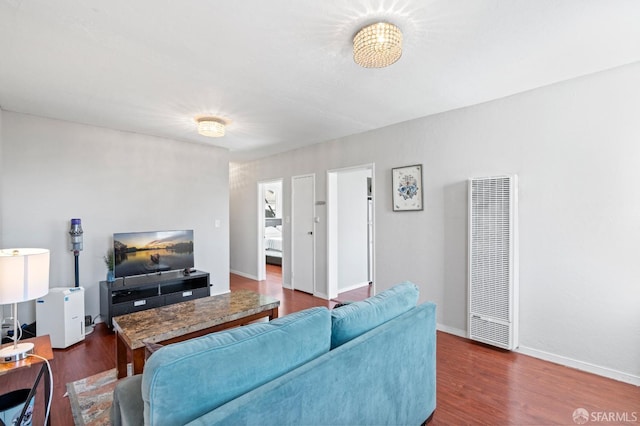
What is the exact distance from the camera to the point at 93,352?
2912 mm

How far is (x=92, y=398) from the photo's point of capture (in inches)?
84.5

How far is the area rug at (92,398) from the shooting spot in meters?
1.93

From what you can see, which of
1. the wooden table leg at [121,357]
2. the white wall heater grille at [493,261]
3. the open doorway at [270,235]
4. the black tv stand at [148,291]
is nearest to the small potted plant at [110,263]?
the black tv stand at [148,291]

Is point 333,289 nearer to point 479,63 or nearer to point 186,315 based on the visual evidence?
point 186,315

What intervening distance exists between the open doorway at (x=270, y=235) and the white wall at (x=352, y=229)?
A: 1284 millimetres

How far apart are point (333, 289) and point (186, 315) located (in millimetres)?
2602

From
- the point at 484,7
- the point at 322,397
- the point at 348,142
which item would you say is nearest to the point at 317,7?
the point at 484,7

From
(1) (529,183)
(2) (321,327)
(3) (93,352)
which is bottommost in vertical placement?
(3) (93,352)

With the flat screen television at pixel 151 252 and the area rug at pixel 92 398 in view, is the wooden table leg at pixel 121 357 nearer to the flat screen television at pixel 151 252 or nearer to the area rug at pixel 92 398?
the area rug at pixel 92 398

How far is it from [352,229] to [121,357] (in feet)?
12.0

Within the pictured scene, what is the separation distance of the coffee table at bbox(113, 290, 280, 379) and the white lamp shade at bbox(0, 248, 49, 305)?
0.63 metres


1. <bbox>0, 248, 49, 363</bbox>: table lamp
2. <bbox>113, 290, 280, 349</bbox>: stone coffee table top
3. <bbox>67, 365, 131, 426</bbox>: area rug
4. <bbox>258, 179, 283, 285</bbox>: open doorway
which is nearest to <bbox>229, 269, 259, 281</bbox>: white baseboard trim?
<bbox>258, 179, 283, 285</bbox>: open doorway

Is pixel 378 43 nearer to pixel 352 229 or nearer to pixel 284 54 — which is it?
pixel 284 54

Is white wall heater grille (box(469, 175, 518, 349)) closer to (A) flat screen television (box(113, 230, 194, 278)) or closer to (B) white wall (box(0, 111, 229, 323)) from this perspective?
(A) flat screen television (box(113, 230, 194, 278))
